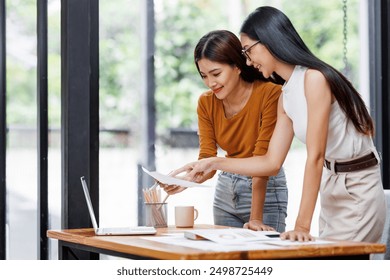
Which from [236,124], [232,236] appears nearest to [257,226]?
[232,236]

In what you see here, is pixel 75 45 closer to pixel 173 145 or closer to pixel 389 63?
pixel 173 145

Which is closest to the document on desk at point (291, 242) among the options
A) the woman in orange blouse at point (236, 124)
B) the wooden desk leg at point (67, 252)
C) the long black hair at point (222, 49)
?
the woman in orange blouse at point (236, 124)

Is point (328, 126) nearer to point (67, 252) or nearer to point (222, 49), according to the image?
point (222, 49)

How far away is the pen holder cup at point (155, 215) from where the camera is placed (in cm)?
267

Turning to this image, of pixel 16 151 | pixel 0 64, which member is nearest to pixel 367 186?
pixel 16 151

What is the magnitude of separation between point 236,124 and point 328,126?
0.55 m

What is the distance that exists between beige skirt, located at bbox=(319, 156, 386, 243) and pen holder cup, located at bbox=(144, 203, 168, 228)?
58cm

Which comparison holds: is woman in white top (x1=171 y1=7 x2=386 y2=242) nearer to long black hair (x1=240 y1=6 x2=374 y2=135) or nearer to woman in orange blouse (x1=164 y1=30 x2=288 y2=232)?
long black hair (x1=240 y1=6 x2=374 y2=135)

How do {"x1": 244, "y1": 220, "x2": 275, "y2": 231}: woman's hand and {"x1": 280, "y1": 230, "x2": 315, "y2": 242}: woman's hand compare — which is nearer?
{"x1": 280, "y1": 230, "x2": 315, "y2": 242}: woman's hand

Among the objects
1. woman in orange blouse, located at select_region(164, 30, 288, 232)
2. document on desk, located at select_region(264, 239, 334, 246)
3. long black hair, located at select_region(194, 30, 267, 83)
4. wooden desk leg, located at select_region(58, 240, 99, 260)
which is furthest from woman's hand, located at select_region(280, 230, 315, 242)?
long black hair, located at select_region(194, 30, 267, 83)

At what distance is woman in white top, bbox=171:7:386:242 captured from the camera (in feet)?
7.66
